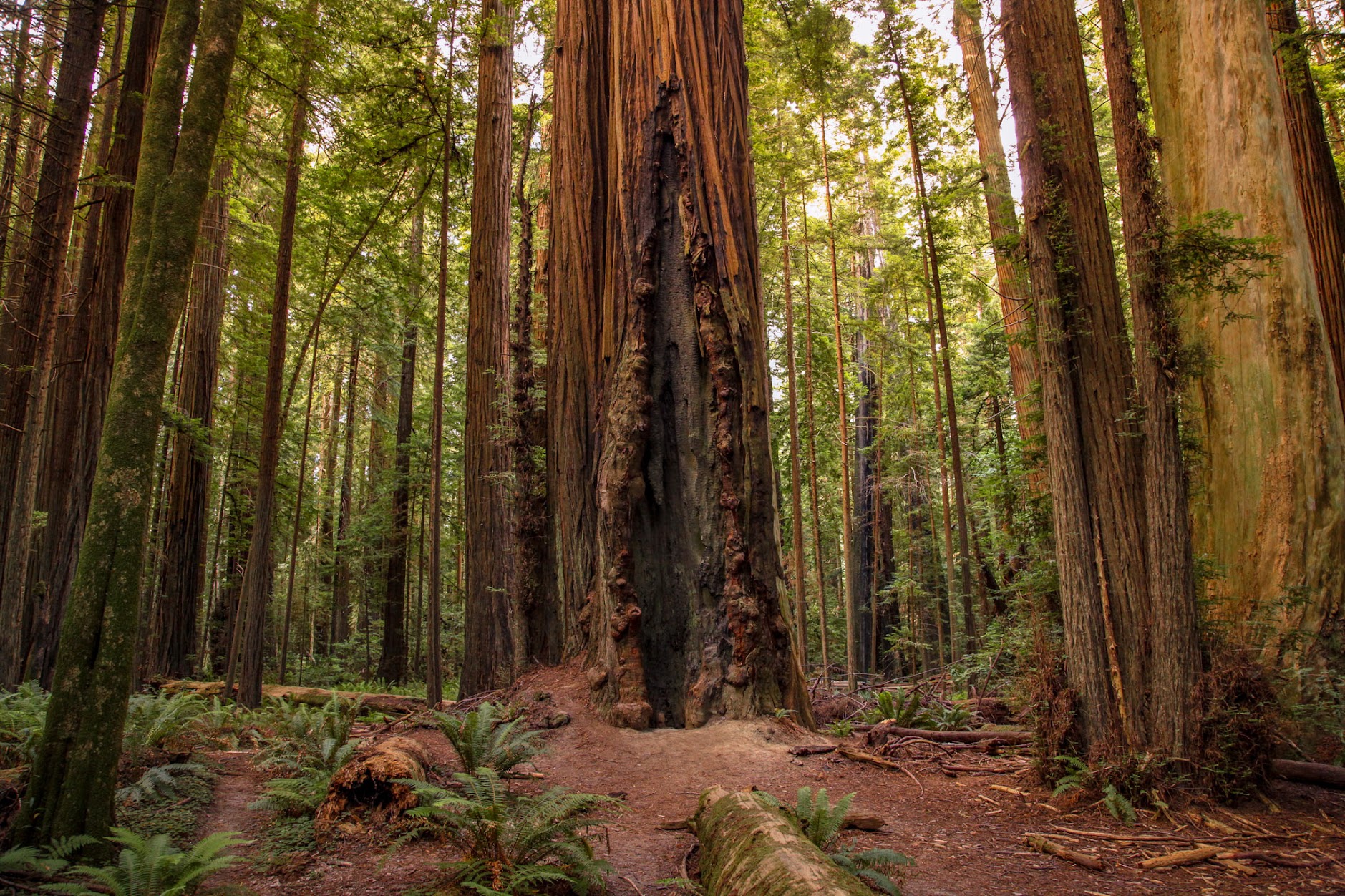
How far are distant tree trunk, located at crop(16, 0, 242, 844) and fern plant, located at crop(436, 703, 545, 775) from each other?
80.5 inches

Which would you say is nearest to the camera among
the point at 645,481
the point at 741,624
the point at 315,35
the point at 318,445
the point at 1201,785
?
the point at 1201,785

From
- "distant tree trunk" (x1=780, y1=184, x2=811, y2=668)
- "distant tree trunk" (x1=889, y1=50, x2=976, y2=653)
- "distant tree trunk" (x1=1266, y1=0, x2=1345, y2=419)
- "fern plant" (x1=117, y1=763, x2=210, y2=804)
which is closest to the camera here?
"fern plant" (x1=117, y1=763, x2=210, y2=804)

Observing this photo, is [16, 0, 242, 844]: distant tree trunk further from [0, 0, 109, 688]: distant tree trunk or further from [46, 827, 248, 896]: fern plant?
[0, 0, 109, 688]: distant tree trunk

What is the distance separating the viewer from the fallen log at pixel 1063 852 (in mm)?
3693

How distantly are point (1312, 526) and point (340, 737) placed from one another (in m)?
8.00

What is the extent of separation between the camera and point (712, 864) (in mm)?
3371

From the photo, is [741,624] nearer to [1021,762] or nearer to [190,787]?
[1021,762]

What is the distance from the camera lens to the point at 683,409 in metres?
7.15

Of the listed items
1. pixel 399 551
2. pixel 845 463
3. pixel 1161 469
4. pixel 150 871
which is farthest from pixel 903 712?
pixel 399 551

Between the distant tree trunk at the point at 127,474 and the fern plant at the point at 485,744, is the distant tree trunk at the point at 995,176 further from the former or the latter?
the distant tree trunk at the point at 127,474

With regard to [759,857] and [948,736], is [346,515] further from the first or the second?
[759,857]

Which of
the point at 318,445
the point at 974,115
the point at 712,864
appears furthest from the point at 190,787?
the point at 318,445

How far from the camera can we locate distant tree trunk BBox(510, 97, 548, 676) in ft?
30.0

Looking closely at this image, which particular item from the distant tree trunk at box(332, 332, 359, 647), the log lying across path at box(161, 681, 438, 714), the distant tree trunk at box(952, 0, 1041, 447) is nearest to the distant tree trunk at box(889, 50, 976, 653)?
the distant tree trunk at box(952, 0, 1041, 447)
